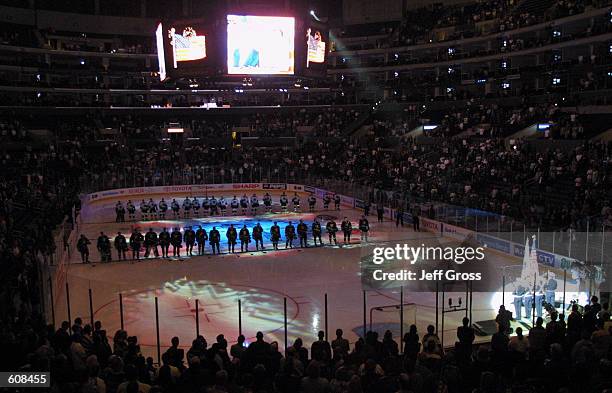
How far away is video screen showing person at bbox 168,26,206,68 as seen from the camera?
23250 mm

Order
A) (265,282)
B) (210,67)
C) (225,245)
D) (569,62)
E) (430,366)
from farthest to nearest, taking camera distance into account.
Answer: (569,62) → (225,245) → (210,67) → (265,282) → (430,366)

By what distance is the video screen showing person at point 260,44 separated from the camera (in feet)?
76.2

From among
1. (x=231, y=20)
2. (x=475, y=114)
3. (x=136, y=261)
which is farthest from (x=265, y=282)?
(x=475, y=114)

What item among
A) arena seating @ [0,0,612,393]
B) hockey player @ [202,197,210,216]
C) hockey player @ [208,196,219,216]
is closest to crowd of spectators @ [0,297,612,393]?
arena seating @ [0,0,612,393]

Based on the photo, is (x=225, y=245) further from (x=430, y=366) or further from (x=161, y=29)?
(x=430, y=366)

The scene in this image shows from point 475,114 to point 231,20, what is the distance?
28178mm

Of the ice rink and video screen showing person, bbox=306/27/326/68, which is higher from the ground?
video screen showing person, bbox=306/27/326/68

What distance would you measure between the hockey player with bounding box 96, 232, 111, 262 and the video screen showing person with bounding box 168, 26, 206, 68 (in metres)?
7.93

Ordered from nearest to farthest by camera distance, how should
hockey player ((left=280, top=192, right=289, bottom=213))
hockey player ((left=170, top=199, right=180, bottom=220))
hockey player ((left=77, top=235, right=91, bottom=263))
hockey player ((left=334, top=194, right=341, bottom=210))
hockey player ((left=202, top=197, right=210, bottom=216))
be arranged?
hockey player ((left=77, top=235, right=91, bottom=263)) < hockey player ((left=170, top=199, right=180, bottom=220)) < hockey player ((left=202, top=197, right=210, bottom=216)) < hockey player ((left=280, top=192, right=289, bottom=213)) < hockey player ((left=334, top=194, right=341, bottom=210))

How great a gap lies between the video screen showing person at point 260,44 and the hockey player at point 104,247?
8.69 m

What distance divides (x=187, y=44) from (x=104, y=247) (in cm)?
894

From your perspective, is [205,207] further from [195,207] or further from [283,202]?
[283,202]

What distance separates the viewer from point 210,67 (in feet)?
77.0

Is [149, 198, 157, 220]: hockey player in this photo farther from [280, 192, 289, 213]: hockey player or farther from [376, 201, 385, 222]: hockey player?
[376, 201, 385, 222]: hockey player
